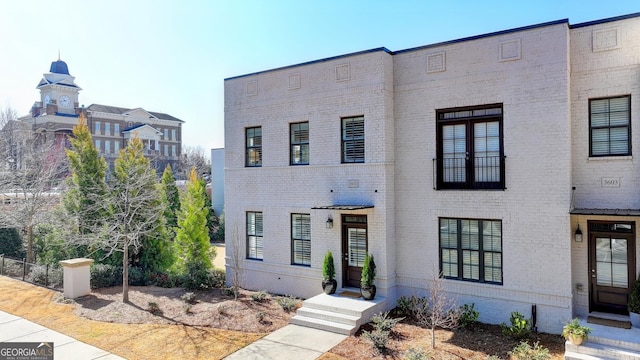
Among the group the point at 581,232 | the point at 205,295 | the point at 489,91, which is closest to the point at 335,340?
the point at 205,295

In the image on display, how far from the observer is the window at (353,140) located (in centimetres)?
1261

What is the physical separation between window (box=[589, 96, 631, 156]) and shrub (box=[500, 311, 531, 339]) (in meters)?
4.52

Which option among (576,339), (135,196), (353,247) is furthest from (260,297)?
(576,339)

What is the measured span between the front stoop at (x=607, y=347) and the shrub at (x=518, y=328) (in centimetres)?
89

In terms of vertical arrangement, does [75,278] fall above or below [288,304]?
above

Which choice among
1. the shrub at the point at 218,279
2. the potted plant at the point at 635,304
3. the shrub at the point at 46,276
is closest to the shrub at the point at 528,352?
the potted plant at the point at 635,304

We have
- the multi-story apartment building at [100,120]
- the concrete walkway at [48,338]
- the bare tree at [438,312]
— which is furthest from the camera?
the multi-story apartment building at [100,120]

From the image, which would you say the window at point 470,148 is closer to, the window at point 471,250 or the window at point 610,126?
the window at point 471,250

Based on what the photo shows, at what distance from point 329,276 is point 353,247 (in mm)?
1200

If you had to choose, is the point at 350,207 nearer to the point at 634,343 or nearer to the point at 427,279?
the point at 427,279

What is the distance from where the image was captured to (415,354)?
8094 mm

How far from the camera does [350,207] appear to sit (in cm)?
1191

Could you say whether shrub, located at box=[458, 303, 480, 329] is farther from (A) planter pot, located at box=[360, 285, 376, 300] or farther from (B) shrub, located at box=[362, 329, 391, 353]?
(B) shrub, located at box=[362, 329, 391, 353]

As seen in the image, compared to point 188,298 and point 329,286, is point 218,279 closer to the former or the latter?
point 188,298
